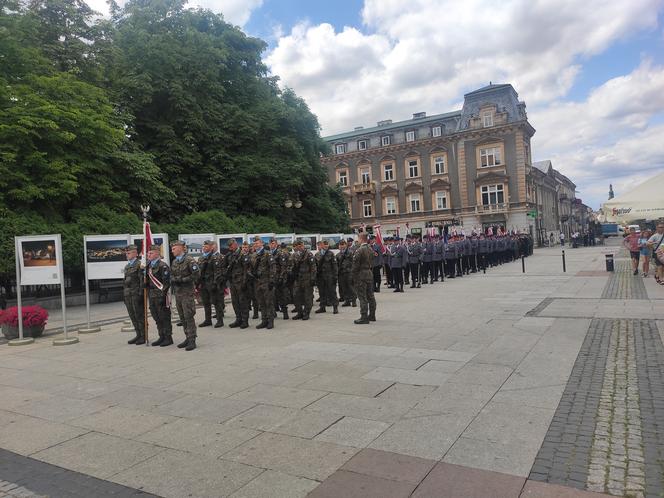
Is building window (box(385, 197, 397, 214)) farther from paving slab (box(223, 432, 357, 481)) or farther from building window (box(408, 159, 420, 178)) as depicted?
paving slab (box(223, 432, 357, 481))

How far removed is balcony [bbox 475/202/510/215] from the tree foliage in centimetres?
2688

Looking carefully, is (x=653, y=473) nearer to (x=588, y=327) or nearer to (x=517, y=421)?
(x=517, y=421)

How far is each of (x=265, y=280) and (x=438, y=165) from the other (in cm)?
5298

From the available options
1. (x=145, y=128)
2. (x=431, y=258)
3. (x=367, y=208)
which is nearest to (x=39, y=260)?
(x=431, y=258)

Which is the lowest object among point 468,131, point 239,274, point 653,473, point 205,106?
point 653,473

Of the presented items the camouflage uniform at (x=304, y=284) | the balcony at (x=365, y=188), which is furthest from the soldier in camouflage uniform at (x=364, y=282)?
the balcony at (x=365, y=188)

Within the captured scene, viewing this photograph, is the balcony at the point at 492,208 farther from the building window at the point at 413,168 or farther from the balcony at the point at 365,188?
the balcony at the point at 365,188

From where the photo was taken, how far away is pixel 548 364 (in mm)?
7133

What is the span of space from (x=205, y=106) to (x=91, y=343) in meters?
19.5

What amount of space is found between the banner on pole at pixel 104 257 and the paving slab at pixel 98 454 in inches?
329

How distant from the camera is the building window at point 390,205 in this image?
64.8 meters

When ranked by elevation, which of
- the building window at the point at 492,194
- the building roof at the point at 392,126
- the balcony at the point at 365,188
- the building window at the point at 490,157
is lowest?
the building window at the point at 492,194

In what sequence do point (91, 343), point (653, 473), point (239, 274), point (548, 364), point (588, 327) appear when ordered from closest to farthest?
point (653, 473) < point (548, 364) < point (588, 327) < point (91, 343) < point (239, 274)

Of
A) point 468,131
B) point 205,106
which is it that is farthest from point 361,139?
point 205,106
